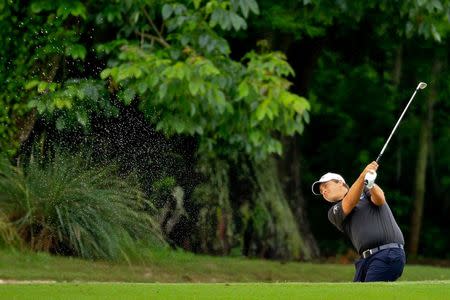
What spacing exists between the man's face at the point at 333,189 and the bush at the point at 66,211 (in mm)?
4587

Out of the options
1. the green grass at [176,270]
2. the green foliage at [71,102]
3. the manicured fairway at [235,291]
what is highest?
the green foliage at [71,102]

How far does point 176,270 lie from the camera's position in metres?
14.8

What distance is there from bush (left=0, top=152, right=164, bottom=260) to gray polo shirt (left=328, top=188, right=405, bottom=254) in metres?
4.91

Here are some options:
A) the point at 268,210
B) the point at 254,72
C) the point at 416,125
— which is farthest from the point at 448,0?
the point at 416,125

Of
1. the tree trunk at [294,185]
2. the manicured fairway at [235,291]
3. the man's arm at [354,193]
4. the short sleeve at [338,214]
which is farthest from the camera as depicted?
the tree trunk at [294,185]

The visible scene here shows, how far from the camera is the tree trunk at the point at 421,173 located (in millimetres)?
22719

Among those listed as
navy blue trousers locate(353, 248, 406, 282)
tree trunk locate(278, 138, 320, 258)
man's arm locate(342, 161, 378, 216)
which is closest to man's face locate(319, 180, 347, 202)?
man's arm locate(342, 161, 378, 216)

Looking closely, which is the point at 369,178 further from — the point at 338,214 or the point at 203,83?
the point at 203,83

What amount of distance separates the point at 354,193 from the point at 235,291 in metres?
1.43

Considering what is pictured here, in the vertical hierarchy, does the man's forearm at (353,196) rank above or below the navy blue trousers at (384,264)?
above

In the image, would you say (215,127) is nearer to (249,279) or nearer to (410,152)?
(249,279)

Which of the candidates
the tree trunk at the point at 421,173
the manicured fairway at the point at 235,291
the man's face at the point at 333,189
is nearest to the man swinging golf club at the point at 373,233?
the man's face at the point at 333,189

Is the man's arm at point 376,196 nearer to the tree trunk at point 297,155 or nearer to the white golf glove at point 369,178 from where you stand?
the white golf glove at point 369,178

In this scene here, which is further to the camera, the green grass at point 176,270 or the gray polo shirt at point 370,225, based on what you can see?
the green grass at point 176,270
